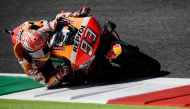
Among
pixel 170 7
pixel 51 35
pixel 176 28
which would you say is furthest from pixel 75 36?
pixel 170 7

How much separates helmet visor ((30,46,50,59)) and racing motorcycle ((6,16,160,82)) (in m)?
0.13

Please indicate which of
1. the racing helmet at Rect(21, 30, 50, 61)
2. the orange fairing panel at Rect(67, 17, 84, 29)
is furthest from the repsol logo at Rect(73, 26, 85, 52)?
the racing helmet at Rect(21, 30, 50, 61)

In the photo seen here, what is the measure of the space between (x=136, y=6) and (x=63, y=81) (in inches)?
153

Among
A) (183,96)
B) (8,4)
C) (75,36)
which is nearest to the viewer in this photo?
(183,96)

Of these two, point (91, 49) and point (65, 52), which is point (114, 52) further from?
point (65, 52)

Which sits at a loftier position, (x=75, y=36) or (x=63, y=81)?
→ (x=75, y=36)

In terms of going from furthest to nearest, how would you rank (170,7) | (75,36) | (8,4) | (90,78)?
1. (8,4)
2. (170,7)
3. (90,78)
4. (75,36)

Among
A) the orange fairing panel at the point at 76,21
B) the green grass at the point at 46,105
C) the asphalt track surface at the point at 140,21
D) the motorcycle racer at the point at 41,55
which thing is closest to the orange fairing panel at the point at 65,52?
the motorcycle racer at the point at 41,55

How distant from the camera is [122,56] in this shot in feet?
29.6

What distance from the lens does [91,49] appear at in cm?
902

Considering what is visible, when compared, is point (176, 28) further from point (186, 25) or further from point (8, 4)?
point (8, 4)

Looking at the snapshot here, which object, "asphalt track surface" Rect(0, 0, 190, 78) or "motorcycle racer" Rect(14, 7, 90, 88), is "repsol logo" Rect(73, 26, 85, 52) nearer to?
"motorcycle racer" Rect(14, 7, 90, 88)

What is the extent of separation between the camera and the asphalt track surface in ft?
32.2

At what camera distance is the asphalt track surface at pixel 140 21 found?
9828 millimetres
